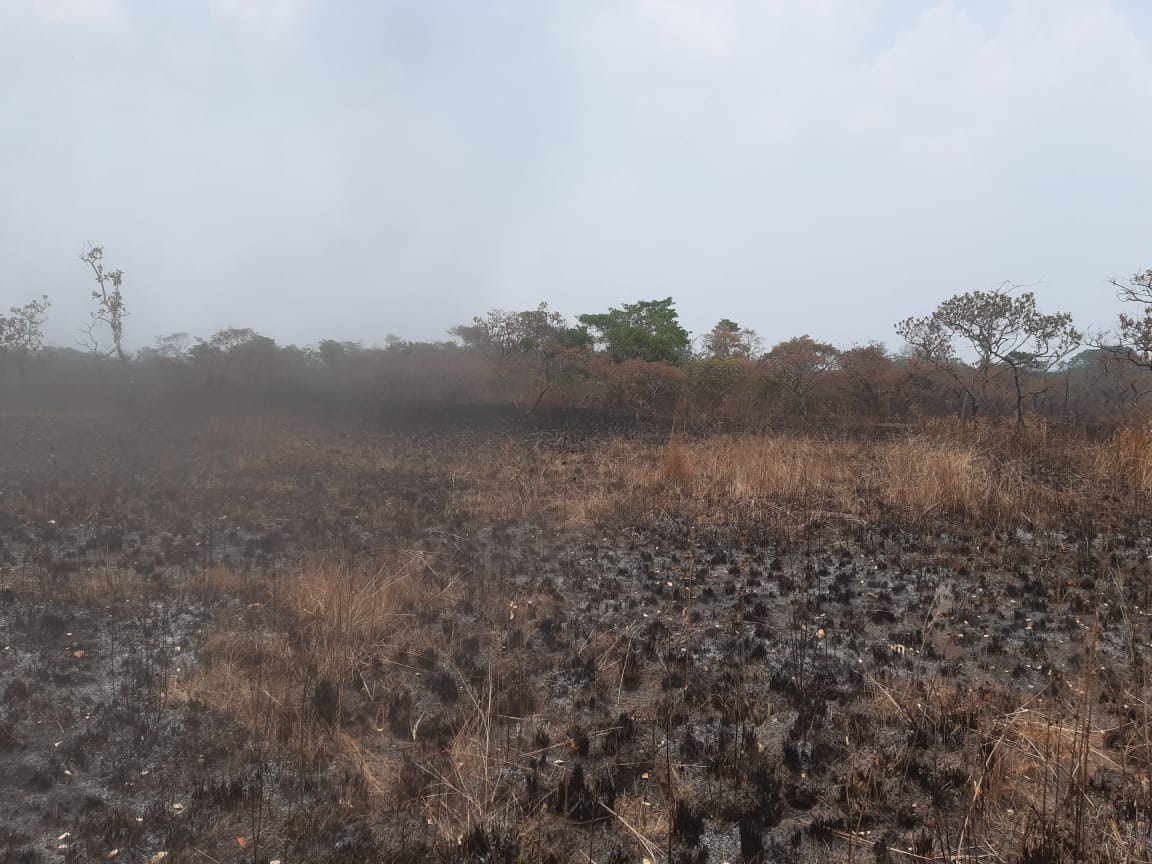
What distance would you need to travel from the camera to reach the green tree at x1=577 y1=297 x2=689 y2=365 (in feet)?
103

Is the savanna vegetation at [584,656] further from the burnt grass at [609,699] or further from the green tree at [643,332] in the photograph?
the green tree at [643,332]

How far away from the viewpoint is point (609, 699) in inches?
157

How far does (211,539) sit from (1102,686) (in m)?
7.96

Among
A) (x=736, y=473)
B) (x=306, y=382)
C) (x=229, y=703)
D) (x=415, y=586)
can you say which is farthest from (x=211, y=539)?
(x=306, y=382)

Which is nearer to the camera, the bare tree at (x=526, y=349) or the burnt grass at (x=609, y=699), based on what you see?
the burnt grass at (x=609, y=699)

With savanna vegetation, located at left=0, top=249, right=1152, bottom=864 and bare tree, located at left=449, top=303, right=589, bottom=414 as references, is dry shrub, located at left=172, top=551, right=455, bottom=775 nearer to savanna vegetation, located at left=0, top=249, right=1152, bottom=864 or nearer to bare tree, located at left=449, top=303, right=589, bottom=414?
savanna vegetation, located at left=0, top=249, right=1152, bottom=864

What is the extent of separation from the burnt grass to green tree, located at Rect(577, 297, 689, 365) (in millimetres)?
22924

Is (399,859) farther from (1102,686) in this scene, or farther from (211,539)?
(211,539)

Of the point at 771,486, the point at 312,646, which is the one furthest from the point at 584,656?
the point at 771,486

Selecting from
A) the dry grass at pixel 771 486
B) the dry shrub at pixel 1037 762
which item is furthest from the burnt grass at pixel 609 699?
the dry grass at pixel 771 486

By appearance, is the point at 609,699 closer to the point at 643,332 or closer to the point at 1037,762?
the point at 1037,762

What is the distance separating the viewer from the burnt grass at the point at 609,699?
110 inches

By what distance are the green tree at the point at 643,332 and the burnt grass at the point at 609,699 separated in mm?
22924

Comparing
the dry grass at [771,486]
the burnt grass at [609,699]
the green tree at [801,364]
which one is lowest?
the burnt grass at [609,699]
